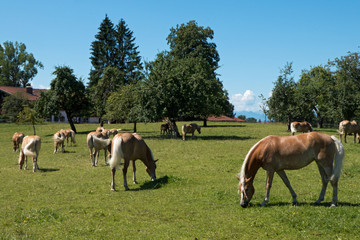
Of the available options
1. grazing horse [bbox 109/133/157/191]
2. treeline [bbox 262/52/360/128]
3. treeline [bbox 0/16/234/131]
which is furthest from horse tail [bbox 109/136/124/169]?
treeline [bbox 262/52/360/128]

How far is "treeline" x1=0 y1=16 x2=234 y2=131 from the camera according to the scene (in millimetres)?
35406

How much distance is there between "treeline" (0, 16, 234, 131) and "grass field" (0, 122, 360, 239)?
60.6ft

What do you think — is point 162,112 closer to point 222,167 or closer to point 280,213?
point 222,167

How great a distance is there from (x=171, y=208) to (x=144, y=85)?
27293 millimetres

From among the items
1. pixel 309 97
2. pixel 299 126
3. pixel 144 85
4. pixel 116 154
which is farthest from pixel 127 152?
pixel 309 97

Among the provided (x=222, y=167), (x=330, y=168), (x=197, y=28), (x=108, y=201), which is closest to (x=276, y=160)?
(x=330, y=168)

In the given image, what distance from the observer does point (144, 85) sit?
3603 centimetres

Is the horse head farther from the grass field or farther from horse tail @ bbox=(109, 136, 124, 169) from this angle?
horse tail @ bbox=(109, 136, 124, 169)

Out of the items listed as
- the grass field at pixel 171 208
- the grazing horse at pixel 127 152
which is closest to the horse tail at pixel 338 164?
the grass field at pixel 171 208

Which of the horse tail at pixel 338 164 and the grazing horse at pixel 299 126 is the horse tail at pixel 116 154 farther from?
the grazing horse at pixel 299 126

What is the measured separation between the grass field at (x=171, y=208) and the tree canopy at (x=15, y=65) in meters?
91.3

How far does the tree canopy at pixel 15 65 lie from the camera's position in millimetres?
94750

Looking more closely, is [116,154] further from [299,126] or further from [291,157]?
[299,126]

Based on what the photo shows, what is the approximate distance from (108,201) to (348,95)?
44.5 meters
